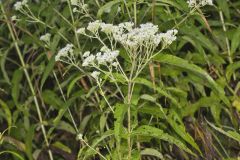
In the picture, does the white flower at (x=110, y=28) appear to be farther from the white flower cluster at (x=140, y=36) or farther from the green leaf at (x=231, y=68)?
the green leaf at (x=231, y=68)

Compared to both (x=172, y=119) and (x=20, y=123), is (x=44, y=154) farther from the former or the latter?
(x=172, y=119)

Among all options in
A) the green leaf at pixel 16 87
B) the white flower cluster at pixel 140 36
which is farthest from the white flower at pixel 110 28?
the green leaf at pixel 16 87

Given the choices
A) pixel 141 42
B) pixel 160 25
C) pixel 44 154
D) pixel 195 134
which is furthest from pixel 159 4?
pixel 44 154

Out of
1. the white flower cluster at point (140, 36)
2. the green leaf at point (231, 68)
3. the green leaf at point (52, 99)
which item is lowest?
the green leaf at point (52, 99)

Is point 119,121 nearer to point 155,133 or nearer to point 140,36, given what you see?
point 155,133

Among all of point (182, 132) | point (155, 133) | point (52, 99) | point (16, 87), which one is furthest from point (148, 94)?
point (16, 87)

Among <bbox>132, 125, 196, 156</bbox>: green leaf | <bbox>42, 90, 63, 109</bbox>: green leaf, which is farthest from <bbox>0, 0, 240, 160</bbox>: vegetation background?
<bbox>132, 125, 196, 156</bbox>: green leaf

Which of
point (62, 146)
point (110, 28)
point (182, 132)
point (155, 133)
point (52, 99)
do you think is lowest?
point (62, 146)

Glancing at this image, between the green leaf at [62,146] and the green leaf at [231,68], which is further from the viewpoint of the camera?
the green leaf at [62,146]

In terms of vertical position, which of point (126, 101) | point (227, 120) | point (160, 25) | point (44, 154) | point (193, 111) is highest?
point (160, 25)
